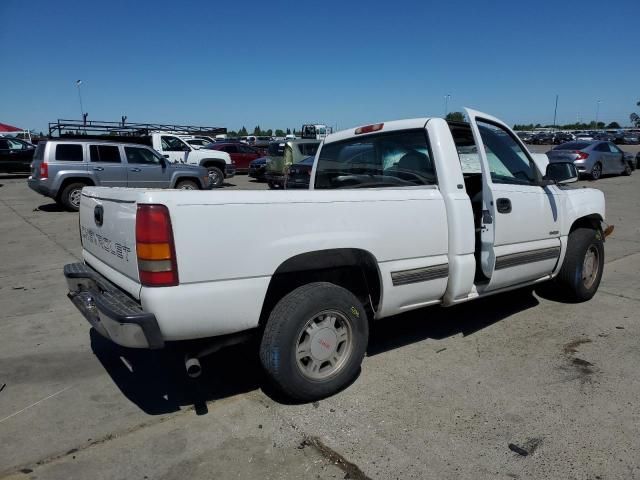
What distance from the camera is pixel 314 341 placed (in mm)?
3168

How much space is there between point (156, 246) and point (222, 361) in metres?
1.67

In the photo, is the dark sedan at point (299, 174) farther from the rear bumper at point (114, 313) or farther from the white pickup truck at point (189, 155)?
the rear bumper at point (114, 313)

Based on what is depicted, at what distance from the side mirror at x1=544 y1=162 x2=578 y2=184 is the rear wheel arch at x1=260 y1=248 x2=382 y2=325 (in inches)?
82.2

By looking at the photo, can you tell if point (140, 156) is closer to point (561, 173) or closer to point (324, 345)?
point (561, 173)

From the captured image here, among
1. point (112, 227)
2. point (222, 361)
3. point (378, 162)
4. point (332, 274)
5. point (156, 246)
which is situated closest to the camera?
point (156, 246)

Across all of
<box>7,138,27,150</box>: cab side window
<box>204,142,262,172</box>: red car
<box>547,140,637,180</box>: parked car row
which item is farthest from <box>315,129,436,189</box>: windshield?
<box>7,138,27,150</box>: cab side window

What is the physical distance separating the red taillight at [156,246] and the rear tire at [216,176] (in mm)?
16215

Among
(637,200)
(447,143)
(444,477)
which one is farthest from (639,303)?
(637,200)

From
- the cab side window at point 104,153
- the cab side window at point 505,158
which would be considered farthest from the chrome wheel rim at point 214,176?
the cab side window at point 505,158

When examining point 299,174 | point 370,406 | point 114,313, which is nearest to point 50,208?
point 299,174

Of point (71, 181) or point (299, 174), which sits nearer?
point (71, 181)

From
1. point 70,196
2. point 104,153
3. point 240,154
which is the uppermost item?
point 104,153

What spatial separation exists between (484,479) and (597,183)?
62.0ft

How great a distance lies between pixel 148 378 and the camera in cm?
367
